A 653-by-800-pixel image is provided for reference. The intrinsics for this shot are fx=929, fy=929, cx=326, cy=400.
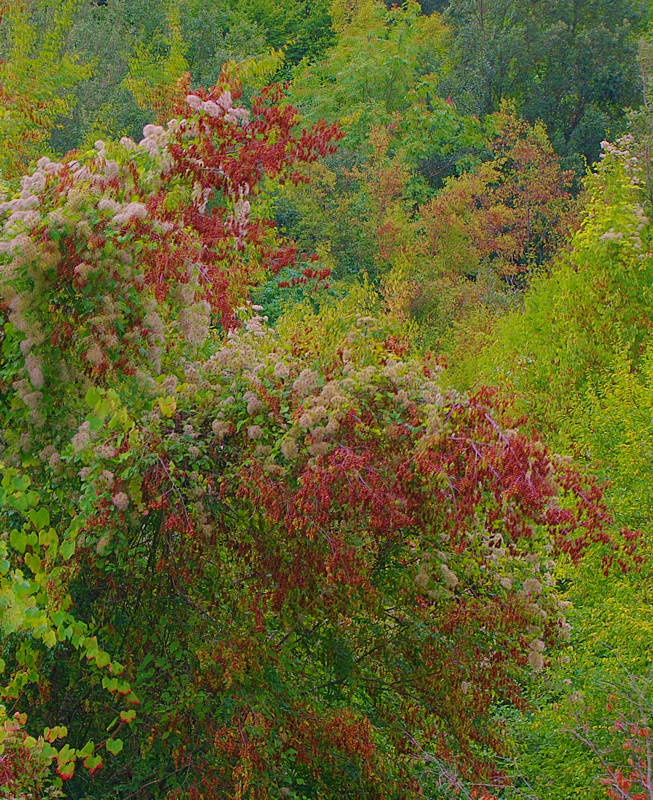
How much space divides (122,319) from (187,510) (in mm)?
899

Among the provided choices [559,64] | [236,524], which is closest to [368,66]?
[559,64]

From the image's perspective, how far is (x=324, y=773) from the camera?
4.76 m

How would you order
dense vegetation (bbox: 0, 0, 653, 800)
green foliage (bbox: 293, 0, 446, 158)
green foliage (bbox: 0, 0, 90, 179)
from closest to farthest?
dense vegetation (bbox: 0, 0, 653, 800)
green foliage (bbox: 0, 0, 90, 179)
green foliage (bbox: 293, 0, 446, 158)

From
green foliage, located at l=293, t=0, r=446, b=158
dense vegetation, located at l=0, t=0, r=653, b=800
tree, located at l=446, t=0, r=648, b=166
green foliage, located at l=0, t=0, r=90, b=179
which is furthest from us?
green foliage, located at l=293, t=0, r=446, b=158

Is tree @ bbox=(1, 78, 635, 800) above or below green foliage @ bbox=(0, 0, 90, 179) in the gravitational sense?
below

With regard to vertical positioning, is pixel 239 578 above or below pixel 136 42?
below

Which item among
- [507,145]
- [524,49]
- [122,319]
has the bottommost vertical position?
[507,145]

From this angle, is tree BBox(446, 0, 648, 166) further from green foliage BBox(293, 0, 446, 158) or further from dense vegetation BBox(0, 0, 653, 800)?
dense vegetation BBox(0, 0, 653, 800)

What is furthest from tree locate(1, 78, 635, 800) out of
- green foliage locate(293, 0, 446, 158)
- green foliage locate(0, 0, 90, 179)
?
green foliage locate(293, 0, 446, 158)

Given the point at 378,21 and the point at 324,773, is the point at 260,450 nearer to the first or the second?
the point at 324,773

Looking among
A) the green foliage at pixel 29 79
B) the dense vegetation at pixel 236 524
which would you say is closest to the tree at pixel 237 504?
the dense vegetation at pixel 236 524

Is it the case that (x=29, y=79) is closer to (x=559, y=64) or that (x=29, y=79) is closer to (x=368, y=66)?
(x=368, y=66)

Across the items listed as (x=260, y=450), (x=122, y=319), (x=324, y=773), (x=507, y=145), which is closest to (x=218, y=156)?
(x=122, y=319)

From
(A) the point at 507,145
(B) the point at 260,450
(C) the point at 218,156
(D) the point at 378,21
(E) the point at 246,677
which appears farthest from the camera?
(D) the point at 378,21
